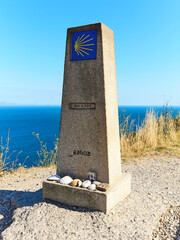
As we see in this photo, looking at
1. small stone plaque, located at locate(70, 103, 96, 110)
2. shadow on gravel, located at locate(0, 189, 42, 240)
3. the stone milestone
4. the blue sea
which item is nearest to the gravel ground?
shadow on gravel, located at locate(0, 189, 42, 240)

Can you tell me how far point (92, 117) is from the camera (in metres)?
2.87

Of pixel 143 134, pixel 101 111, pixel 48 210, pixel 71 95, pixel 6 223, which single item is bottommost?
pixel 6 223

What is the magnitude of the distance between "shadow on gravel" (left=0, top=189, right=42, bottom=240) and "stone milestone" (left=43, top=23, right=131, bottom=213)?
323mm

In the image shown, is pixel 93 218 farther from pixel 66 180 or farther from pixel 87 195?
pixel 66 180

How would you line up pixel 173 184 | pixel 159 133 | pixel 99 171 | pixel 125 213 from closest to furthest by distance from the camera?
pixel 125 213 → pixel 99 171 → pixel 173 184 → pixel 159 133

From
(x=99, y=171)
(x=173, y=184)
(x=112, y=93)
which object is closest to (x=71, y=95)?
(x=112, y=93)

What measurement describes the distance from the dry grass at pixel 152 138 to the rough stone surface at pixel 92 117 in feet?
10.3

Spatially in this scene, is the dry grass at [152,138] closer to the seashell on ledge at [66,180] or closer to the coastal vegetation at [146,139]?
the coastal vegetation at [146,139]

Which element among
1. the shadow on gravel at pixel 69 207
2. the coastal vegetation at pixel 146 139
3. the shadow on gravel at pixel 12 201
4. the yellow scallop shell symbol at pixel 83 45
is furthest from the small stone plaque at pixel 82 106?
the coastal vegetation at pixel 146 139

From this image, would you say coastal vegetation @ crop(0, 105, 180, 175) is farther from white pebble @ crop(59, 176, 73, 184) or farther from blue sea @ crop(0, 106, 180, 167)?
white pebble @ crop(59, 176, 73, 184)

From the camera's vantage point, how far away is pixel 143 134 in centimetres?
698

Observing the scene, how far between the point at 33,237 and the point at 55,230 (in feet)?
0.80

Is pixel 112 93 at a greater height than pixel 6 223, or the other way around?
pixel 112 93

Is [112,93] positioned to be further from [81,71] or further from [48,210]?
[48,210]
